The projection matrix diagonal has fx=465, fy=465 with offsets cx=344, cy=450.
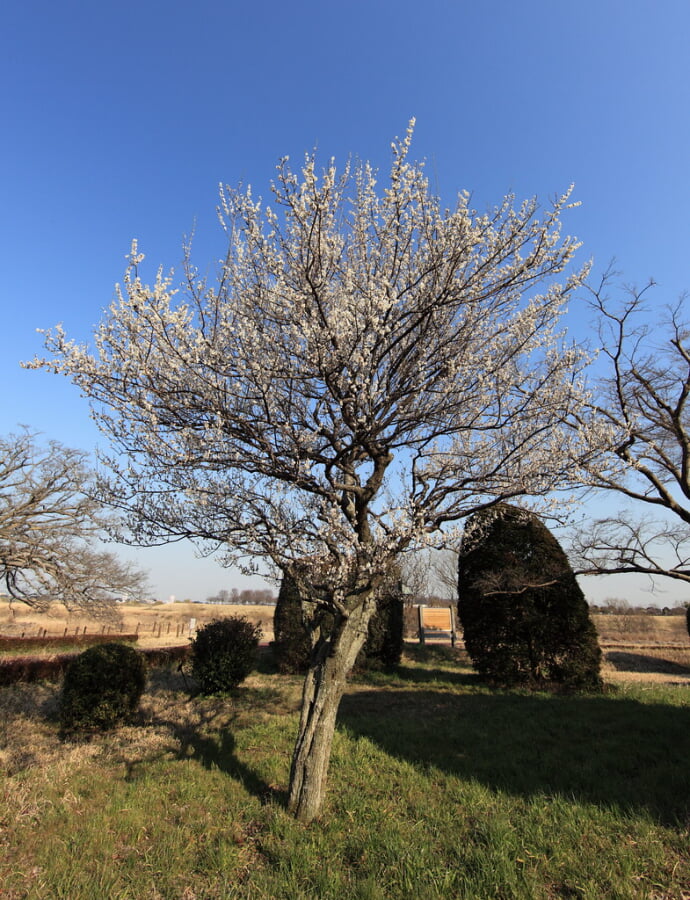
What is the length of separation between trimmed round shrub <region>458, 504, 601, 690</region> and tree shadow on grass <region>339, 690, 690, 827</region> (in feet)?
3.07

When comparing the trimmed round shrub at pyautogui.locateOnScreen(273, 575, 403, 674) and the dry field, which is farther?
the dry field

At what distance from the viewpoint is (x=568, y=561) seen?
11.7 m

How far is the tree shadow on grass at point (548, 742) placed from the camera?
501 cm

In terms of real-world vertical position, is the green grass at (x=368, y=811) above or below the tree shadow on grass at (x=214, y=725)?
above

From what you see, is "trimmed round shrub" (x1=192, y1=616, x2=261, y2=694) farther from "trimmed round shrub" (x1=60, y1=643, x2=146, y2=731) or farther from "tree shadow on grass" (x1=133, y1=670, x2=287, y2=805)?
"trimmed round shrub" (x1=60, y1=643, x2=146, y2=731)

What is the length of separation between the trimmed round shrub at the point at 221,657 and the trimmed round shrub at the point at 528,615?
5.76m

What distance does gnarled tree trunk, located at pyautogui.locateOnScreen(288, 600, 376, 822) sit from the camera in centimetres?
462

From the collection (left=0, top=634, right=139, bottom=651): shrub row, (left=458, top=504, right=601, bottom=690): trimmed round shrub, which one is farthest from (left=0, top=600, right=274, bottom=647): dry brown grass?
(left=458, top=504, right=601, bottom=690): trimmed round shrub

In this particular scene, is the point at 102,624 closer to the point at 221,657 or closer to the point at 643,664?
the point at 221,657

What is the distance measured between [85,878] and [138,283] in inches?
196

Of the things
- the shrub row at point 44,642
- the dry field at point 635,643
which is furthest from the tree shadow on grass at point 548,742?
the shrub row at point 44,642

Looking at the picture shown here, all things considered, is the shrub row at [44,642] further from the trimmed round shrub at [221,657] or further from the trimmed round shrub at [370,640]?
the trimmed round shrub at [221,657]

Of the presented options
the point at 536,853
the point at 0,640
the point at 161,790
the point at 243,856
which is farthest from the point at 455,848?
the point at 0,640

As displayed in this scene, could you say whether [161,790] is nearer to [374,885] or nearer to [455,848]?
[374,885]
